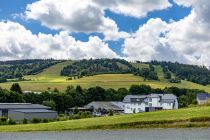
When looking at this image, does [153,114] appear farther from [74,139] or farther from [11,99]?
[11,99]

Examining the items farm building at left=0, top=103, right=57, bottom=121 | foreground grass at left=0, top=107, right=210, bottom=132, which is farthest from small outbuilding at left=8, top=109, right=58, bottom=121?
foreground grass at left=0, top=107, right=210, bottom=132

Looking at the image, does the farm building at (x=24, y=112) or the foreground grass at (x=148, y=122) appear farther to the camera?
the farm building at (x=24, y=112)

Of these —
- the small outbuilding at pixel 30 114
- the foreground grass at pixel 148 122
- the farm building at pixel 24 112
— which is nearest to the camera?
the foreground grass at pixel 148 122

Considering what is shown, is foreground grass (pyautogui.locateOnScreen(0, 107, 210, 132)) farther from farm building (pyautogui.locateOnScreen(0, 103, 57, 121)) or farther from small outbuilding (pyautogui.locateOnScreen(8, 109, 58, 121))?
farm building (pyautogui.locateOnScreen(0, 103, 57, 121))

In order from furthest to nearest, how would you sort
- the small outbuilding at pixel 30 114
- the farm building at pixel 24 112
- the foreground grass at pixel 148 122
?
the farm building at pixel 24 112
the small outbuilding at pixel 30 114
the foreground grass at pixel 148 122

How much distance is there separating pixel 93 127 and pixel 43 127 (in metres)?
12.6

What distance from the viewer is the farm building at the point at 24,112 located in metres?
149

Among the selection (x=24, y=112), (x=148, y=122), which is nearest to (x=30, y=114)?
(x=24, y=112)

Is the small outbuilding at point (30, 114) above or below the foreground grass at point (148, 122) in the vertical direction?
below

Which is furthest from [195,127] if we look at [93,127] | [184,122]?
[93,127]

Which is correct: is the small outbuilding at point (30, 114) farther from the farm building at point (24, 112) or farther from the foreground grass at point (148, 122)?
the foreground grass at point (148, 122)

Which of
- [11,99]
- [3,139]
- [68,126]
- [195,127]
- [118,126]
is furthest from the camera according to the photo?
[11,99]

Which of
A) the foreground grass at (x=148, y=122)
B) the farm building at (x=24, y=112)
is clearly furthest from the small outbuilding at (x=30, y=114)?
the foreground grass at (x=148, y=122)

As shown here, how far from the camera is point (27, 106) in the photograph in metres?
162
